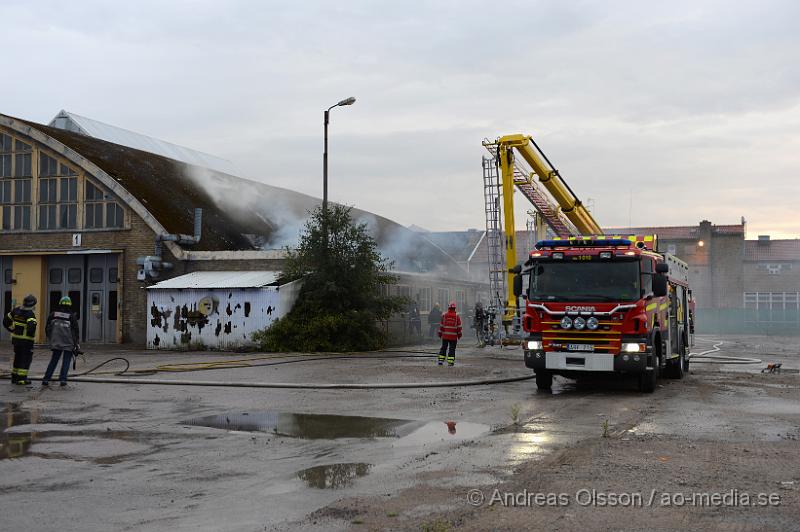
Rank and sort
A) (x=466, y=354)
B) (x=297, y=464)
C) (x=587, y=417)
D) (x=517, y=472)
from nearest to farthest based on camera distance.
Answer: (x=517, y=472) < (x=297, y=464) < (x=587, y=417) < (x=466, y=354)

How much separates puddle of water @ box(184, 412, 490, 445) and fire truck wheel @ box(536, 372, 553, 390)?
187 inches

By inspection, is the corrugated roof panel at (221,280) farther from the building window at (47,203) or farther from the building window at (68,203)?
the building window at (47,203)

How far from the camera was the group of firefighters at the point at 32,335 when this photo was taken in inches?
611

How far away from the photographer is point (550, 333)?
1512 centimetres

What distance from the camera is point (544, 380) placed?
51.4 ft

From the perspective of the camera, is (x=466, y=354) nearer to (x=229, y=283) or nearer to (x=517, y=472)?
(x=229, y=283)

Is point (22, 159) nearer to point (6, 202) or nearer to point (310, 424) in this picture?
point (6, 202)

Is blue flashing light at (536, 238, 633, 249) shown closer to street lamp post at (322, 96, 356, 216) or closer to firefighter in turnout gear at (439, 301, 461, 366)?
firefighter in turnout gear at (439, 301, 461, 366)

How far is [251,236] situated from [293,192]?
38.6 ft

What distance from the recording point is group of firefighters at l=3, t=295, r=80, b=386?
15531 mm

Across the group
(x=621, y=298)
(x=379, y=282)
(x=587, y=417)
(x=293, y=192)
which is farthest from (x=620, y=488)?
(x=293, y=192)

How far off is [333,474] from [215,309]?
21.1 meters

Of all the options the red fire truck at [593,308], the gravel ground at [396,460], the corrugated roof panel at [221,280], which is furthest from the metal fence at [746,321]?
the gravel ground at [396,460]

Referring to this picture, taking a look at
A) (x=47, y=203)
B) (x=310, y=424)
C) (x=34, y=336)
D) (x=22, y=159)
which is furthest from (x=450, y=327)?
(x=22, y=159)
